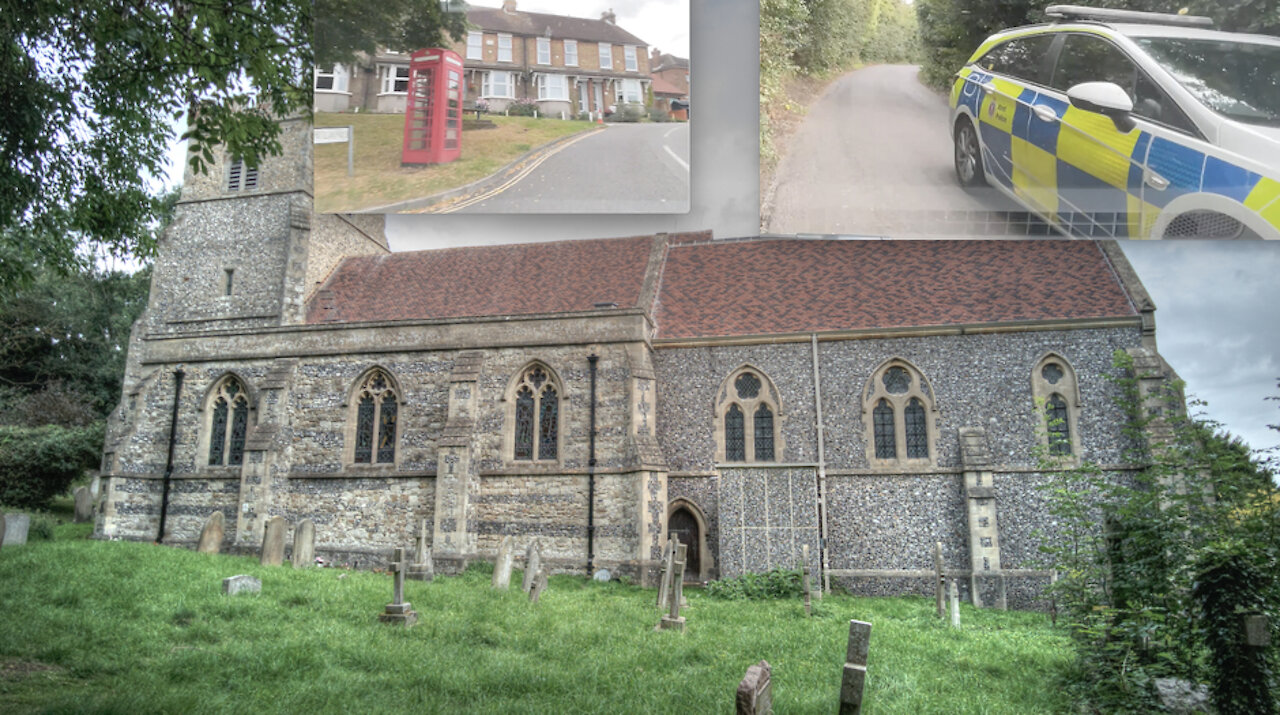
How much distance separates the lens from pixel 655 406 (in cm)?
1479

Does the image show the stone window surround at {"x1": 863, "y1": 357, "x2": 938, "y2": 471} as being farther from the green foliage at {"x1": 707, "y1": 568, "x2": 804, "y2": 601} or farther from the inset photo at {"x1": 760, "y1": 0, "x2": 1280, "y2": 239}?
the inset photo at {"x1": 760, "y1": 0, "x2": 1280, "y2": 239}

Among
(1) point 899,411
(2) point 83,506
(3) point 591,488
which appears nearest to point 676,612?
(3) point 591,488

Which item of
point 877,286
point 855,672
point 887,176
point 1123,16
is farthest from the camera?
point 877,286

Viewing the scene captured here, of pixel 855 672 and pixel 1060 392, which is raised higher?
pixel 1060 392

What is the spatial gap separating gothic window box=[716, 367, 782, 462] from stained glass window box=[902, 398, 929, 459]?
2370mm

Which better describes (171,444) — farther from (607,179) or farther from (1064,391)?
(1064,391)

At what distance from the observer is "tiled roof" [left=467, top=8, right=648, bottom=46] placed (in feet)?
9.21

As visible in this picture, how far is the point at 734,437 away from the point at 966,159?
12.4 m

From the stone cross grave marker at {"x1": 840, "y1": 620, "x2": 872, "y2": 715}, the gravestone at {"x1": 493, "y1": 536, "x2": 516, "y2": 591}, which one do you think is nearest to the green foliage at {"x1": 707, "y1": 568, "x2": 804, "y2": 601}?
the gravestone at {"x1": 493, "y1": 536, "x2": 516, "y2": 591}

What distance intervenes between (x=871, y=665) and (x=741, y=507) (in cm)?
608

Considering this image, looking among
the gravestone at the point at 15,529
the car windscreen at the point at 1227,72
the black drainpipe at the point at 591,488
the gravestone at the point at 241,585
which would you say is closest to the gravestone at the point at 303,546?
the gravestone at the point at 241,585

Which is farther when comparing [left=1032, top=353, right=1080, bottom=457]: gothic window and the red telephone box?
[left=1032, top=353, right=1080, bottom=457]: gothic window

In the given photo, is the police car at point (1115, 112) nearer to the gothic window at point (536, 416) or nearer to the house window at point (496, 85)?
the house window at point (496, 85)

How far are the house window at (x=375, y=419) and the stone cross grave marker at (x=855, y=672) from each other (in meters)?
12.1
